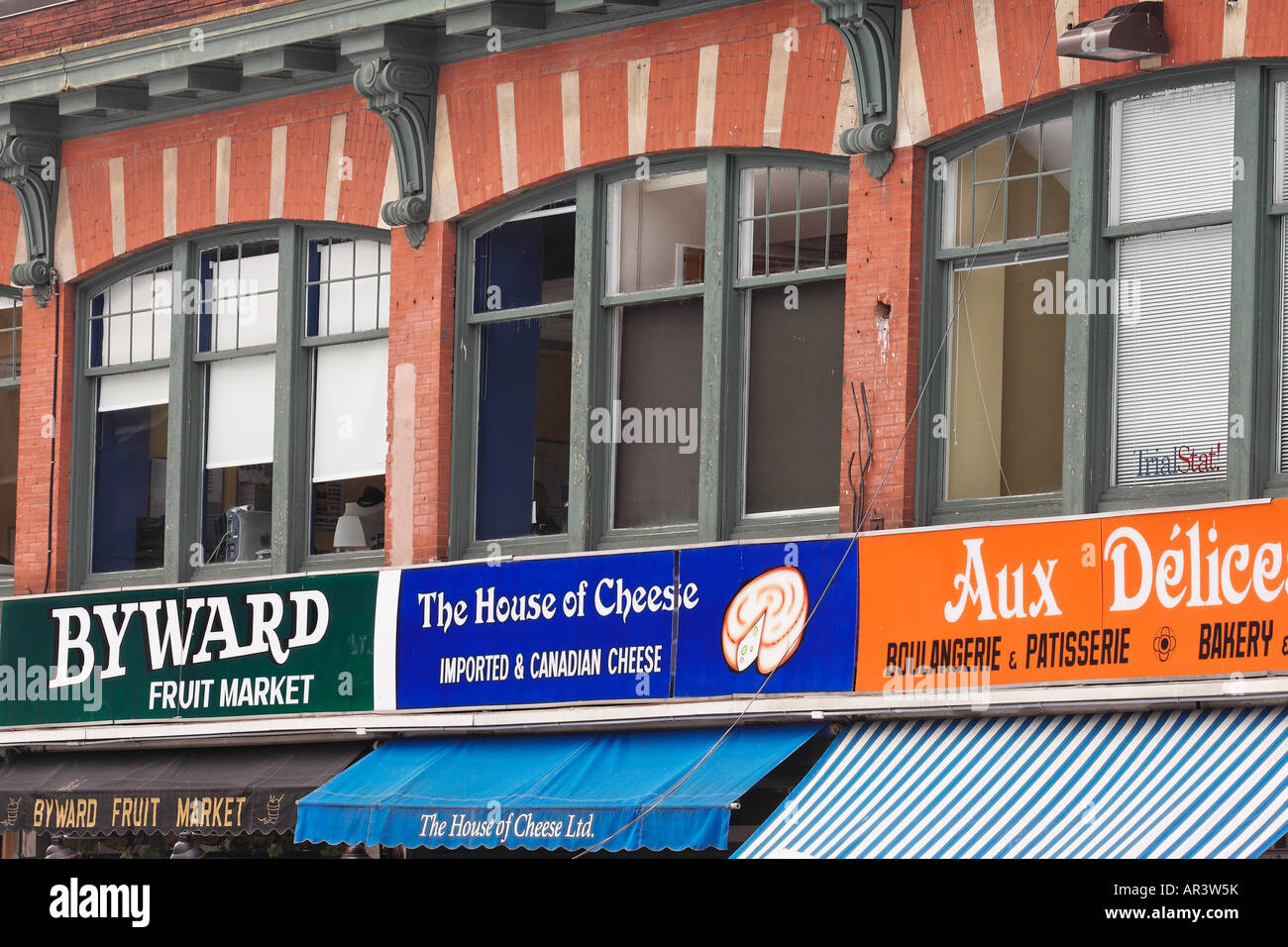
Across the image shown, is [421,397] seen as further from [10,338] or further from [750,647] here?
[10,338]

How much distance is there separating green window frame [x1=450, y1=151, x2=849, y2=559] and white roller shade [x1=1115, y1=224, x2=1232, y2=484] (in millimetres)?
2157

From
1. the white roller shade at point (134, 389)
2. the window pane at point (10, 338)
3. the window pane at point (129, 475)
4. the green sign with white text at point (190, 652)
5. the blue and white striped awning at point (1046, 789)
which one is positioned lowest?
the blue and white striped awning at point (1046, 789)

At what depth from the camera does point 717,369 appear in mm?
16469

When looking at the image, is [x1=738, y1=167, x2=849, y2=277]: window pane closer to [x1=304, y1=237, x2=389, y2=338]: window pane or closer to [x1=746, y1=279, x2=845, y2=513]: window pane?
[x1=746, y1=279, x2=845, y2=513]: window pane

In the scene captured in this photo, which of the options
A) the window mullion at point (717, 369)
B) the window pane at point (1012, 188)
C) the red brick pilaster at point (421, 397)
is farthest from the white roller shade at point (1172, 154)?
the red brick pilaster at point (421, 397)

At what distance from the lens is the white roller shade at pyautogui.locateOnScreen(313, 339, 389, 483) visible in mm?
18781

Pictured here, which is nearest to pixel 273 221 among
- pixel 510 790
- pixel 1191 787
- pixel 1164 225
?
pixel 510 790

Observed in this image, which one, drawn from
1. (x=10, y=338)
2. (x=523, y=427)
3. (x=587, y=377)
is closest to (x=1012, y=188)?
(x=587, y=377)

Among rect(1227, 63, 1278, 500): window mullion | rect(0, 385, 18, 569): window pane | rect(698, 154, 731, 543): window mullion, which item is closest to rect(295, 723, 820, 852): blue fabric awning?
rect(698, 154, 731, 543): window mullion

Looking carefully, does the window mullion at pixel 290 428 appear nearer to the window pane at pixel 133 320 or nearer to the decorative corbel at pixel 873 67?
the window pane at pixel 133 320

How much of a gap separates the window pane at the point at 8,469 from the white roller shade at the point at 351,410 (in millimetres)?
3912

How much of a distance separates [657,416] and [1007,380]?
2882 millimetres

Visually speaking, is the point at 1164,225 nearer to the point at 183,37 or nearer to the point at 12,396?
the point at 183,37

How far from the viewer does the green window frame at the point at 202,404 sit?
1914 cm
